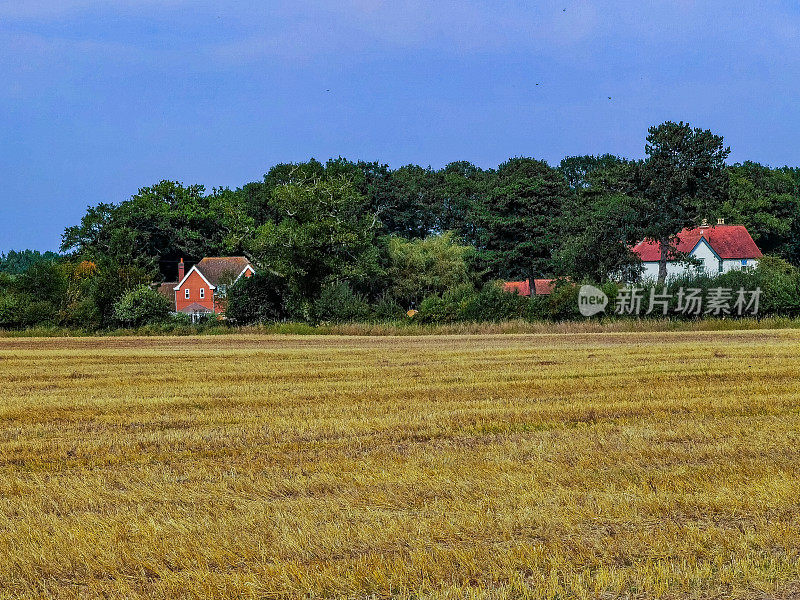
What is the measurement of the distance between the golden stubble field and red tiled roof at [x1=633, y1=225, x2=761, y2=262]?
73896 millimetres

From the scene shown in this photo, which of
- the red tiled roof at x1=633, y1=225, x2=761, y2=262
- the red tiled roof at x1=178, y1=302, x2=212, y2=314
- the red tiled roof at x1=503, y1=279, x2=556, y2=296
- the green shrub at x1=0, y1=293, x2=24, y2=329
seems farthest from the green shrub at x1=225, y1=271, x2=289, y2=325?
the red tiled roof at x1=633, y1=225, x2=761, y2=262

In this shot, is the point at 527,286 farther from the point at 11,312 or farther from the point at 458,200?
the point at 11,312

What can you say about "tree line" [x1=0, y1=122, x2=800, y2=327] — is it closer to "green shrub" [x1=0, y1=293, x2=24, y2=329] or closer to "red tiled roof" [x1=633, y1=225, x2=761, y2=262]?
"green shrub" [x1=0, y1=293, x2=24, y2=329]

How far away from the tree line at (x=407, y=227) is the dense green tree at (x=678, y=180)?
96mm

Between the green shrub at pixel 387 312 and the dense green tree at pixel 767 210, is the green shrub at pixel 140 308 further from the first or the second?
the dense green tree at pixel 767 210

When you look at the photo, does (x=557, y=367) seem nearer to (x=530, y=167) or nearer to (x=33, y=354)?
(x=33, y=354)

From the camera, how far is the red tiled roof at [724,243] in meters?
86.2

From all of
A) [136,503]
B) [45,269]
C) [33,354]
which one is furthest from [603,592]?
[45,269]

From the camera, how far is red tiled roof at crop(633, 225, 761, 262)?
86250mm

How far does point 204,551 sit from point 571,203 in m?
85.4

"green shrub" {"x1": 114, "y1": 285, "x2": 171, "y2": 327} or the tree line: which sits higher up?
the tree line

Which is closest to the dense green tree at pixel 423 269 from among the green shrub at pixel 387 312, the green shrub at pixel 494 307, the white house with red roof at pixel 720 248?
the white house with red roof at pixel 720 248

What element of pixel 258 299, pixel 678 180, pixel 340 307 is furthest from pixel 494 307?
pixel 678 180

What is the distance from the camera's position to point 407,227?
100m
